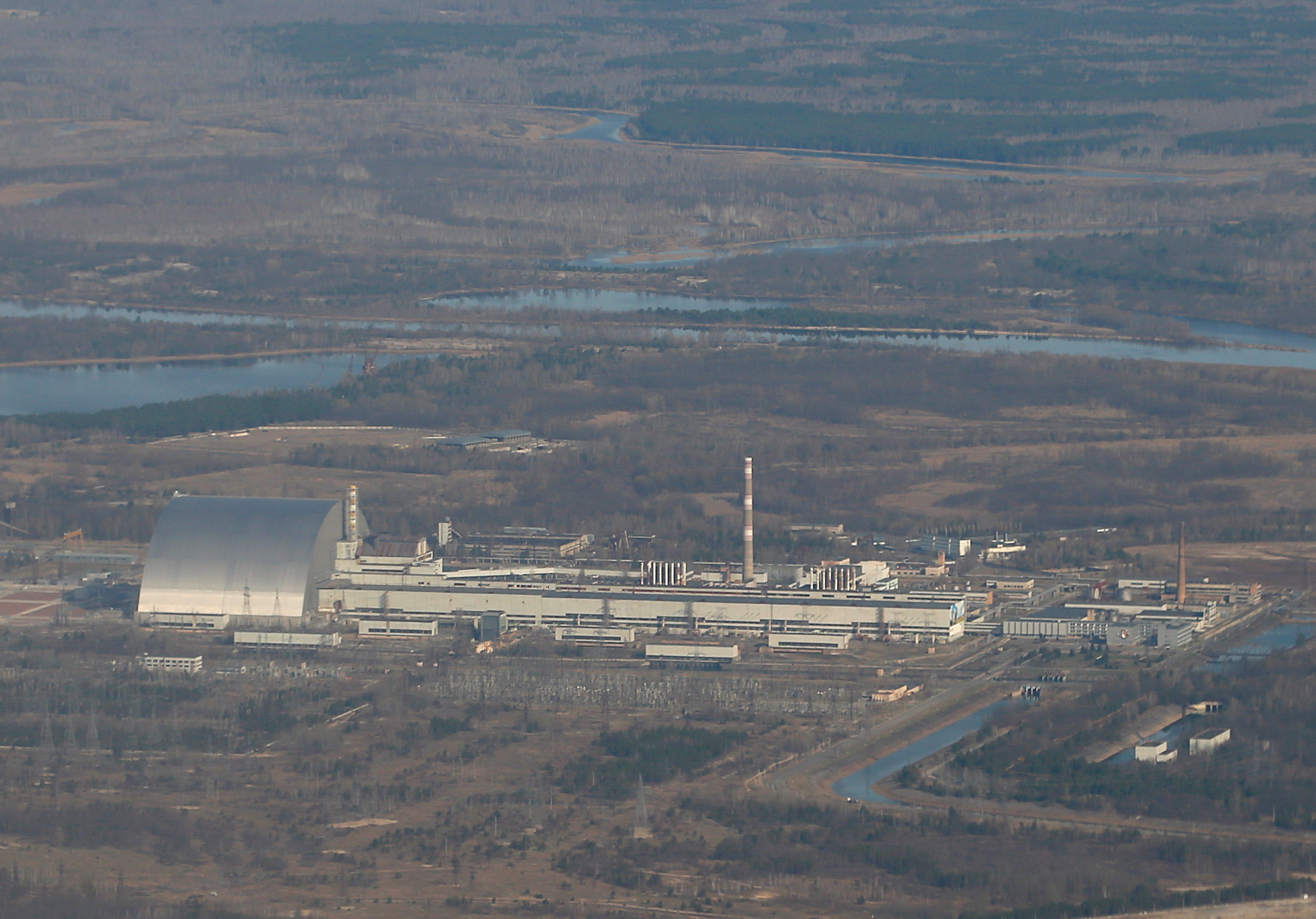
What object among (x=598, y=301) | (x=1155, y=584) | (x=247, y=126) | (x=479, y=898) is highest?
(x=247, y=126)

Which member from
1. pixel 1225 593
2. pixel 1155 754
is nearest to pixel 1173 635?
pixel 1225 593

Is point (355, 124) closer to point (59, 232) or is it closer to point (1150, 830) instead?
point (59, 232)

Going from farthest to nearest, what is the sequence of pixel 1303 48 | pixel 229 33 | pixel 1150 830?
pixel 229 33, pixel 1303 48, pixel 1150 830

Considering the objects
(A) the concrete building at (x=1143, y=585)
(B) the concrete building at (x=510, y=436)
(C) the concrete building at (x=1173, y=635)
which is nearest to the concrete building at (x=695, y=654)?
(C) the concrete building at (x=1173, y=635)

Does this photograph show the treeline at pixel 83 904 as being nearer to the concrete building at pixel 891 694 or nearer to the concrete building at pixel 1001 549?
the concrete building at pixel 891 694

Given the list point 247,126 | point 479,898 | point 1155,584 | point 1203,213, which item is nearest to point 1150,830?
point 479,898

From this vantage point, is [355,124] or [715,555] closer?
[715,555]
